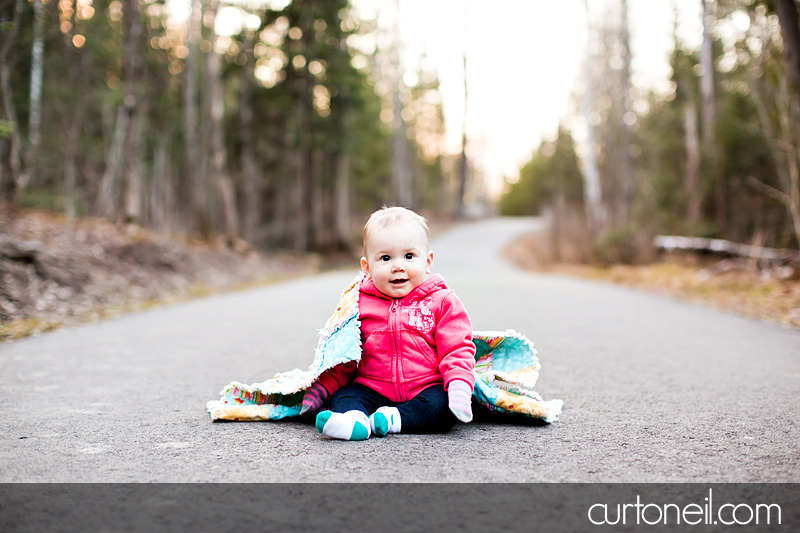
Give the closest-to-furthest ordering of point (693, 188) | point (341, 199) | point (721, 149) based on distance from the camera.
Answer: point (721, 149), point (693, 188), point (341, 199)

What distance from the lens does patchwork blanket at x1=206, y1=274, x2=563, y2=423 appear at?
3.28m

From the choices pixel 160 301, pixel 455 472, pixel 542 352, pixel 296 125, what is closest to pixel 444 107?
pixel 296 125

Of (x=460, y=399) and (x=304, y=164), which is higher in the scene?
(x=304, y=164)

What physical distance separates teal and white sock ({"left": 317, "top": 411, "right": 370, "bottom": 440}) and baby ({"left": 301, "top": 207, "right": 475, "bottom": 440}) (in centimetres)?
11

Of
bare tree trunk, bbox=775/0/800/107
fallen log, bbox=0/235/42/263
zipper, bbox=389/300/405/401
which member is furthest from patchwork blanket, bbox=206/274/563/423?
bare tree trunk, bbox=775/0/800/107

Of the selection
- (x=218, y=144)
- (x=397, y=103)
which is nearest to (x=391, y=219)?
(x=218, y=144)

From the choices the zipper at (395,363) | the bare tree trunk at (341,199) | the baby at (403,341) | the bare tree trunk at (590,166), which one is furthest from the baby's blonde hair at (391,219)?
the bare tree trunk at (341,199)

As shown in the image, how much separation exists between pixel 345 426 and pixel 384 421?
7.4 inches

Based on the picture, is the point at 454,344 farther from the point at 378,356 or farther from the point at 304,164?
the point at 304,164

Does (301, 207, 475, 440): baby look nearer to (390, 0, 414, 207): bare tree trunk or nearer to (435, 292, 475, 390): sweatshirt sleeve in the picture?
(435, 292, 475, 390): sweatshirt sleeve

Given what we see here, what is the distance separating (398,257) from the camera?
10.9ft

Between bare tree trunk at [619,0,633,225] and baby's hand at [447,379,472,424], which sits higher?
bare tree trunk at [619,0,633,225]

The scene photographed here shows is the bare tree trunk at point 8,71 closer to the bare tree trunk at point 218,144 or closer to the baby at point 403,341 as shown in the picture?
the baby at point 403,341

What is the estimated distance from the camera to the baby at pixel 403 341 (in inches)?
125
